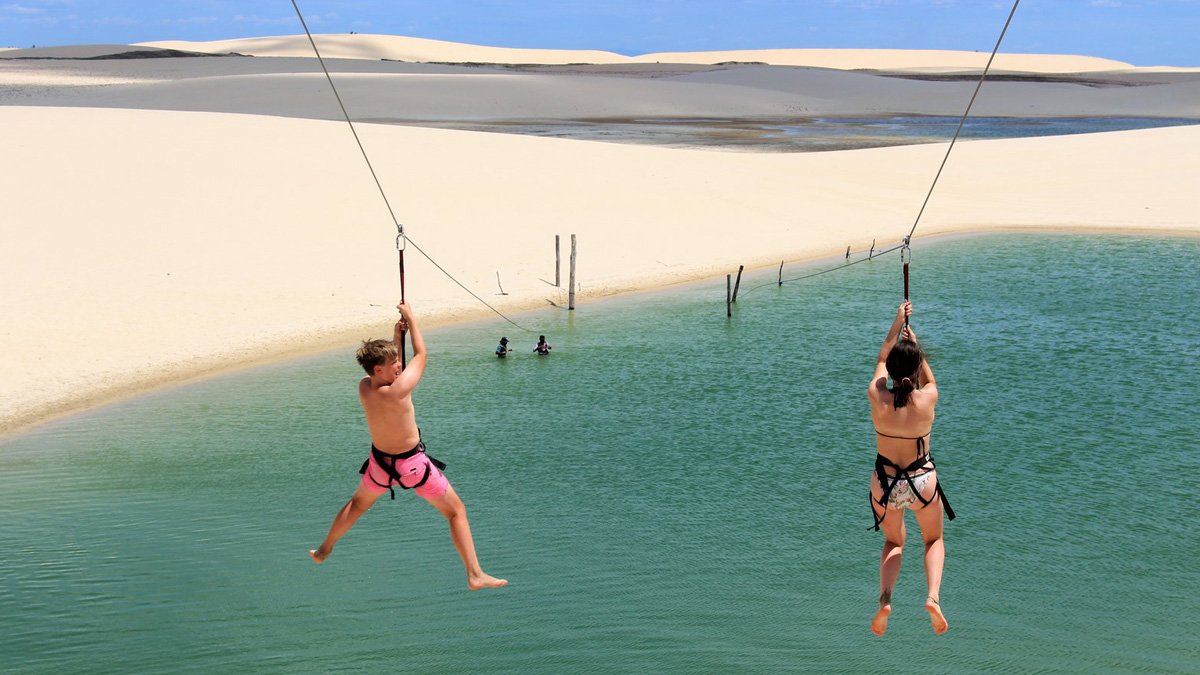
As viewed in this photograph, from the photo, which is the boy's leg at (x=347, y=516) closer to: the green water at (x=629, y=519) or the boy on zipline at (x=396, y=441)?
the boy on zipline at (x=396, y=441)

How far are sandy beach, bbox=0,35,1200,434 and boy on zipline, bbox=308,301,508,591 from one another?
11748mm

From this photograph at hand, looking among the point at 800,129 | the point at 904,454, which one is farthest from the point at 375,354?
the point at 800,129

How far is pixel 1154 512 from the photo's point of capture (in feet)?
46.5

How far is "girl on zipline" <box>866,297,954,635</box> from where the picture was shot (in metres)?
7.66

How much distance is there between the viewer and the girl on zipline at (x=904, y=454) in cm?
766

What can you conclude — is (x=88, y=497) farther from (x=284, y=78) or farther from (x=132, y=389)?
(x=284, y=78)

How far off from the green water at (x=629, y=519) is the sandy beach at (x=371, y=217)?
2644 millimetres

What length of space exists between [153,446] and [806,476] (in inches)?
360

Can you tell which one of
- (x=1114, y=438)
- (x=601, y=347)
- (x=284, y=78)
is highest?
(x=284, y=78)

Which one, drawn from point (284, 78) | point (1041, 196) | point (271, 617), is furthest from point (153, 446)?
point (284, 78)

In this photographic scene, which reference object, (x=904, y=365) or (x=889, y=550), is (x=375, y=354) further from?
(x=889, y=550)

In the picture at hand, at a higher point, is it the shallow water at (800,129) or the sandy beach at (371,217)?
the shallow water at (800,129)

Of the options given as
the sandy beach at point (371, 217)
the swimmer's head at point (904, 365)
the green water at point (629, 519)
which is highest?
the sandy beach at point (371, 217)

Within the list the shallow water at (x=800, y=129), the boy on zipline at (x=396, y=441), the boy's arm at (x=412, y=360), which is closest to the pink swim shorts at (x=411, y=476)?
the boy on zipline at (x=396, y=441)
